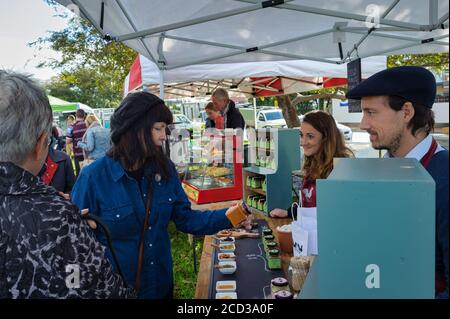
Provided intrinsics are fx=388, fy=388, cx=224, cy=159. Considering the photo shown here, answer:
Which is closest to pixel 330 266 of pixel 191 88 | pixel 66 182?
pixel 66 182

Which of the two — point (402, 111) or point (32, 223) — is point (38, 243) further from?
point (402, 111)

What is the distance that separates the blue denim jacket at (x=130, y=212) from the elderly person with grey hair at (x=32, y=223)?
2.32ft

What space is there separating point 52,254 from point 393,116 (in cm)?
127

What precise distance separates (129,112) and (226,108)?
3.99m

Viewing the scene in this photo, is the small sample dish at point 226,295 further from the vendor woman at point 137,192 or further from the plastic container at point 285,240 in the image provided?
the plastic container at point 285,240

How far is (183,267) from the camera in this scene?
494 cm

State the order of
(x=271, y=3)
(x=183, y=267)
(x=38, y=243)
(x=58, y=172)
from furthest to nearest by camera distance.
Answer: (x=183, y=267)
(x=58, y=172)
(x=271, y=3)
(x=38, y=243)

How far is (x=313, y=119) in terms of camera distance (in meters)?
3.09

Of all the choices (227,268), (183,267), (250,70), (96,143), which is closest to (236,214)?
(227,268)

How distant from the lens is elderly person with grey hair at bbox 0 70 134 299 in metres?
1.12

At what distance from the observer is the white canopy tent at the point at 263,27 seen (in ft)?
9.82

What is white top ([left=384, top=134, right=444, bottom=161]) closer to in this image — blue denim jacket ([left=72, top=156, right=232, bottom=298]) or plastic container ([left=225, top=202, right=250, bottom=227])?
plastic container ([left=225, top=202, right=250, bottom=227])

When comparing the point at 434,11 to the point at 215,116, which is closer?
the point at 434,11
